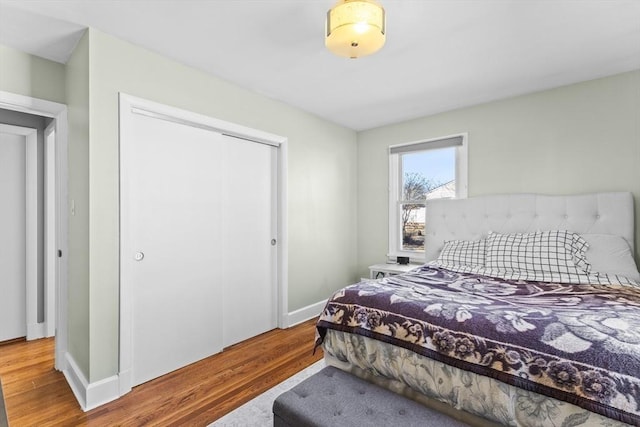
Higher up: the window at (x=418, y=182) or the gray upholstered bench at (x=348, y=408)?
the window at (x=418, y=182)

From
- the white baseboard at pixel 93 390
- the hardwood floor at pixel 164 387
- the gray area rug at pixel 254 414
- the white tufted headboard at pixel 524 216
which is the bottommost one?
the hardwood floor at pixel 164 387

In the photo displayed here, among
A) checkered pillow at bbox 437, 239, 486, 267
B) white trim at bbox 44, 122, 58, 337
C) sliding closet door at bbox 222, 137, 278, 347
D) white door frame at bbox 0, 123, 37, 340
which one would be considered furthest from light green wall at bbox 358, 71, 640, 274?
white door frame at bbox 0, 123, 37, 340

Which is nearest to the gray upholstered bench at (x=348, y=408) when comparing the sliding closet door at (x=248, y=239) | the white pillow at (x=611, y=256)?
the sliding closet door at (x=248, y=239)

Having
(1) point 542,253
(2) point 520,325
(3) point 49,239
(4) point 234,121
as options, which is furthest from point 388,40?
(3) point 49,239

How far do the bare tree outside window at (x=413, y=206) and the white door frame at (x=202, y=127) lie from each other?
165 cm

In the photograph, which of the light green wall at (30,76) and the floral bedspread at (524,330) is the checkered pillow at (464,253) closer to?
the floral bedspread at (524,330)

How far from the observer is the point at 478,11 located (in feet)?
6.11

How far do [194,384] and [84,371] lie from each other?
0.71 metres

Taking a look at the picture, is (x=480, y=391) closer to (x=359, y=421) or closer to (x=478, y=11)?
(x=359, y=421)

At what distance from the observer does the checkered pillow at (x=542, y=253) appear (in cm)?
241

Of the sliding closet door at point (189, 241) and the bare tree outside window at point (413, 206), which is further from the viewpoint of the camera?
the bare tree outside window at point (413, 206)

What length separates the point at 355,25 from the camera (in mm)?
1594

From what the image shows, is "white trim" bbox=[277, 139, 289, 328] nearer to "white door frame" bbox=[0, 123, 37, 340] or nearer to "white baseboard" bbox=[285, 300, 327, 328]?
"white baseboard" bbox=[285, 300, 327, 328]

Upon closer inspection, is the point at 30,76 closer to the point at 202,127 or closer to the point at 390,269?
the point at 202,127
